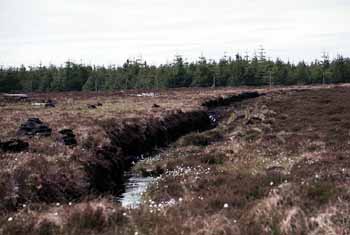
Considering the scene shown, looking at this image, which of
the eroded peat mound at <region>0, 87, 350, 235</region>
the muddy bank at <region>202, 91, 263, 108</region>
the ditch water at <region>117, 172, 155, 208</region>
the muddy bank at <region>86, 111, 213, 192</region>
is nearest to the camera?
the eroded peat mound at <region>0, 87, 350, 235</region>

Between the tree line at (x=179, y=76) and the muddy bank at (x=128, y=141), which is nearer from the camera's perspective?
the muddy bank at (x=128, y=141)

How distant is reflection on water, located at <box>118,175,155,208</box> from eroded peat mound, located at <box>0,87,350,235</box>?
541mm

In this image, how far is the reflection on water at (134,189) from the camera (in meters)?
17.2

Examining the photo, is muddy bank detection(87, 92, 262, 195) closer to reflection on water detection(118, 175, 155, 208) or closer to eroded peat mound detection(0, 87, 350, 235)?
eroded peat mound detection(0, 87, 350, 235)

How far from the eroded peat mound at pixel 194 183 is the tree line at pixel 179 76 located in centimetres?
10079

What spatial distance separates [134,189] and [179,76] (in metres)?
118

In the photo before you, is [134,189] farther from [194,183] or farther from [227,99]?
[227,99]

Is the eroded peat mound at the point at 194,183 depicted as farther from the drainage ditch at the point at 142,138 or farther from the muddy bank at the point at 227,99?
the muddy bank at the point at 227,99

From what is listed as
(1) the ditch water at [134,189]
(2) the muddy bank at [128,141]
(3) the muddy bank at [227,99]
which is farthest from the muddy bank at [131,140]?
(3) the muddy bank at [227,99]

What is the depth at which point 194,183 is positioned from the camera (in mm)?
17828

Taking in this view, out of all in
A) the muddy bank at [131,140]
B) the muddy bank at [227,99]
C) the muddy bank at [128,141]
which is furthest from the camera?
the muddy bank at [227,99]

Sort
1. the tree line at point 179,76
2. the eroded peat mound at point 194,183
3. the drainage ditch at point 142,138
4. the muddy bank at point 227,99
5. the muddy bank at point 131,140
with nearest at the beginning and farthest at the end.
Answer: the eroded peat mound at point 194,183
the drainage ditch at point 142,138
the muddy bank at point 131,140
the muddy bank at point 227,99
the tree line at point 179,76

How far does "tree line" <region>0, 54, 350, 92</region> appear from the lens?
430ft

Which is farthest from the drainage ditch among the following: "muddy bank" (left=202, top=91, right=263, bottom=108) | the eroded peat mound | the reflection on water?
"muddy bank" (left=202, top=91, right=263, bottom=108)
